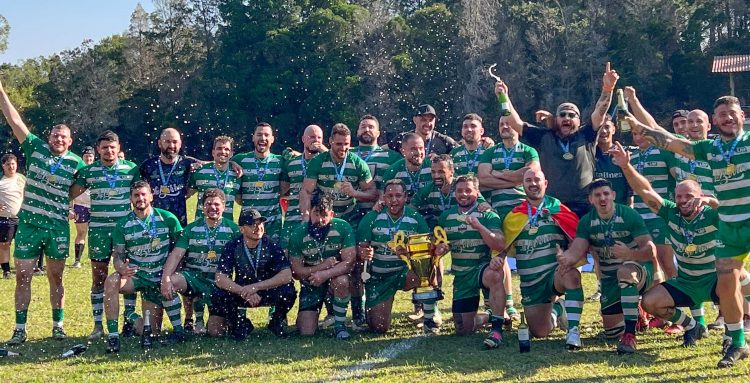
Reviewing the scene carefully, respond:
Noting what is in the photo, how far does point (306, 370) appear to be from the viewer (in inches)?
274

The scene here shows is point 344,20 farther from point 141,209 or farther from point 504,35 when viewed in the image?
point 141,209

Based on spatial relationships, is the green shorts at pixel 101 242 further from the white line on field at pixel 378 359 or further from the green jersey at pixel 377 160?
the white line on field at pixel 378 359

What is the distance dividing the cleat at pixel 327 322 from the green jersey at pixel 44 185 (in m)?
2.84

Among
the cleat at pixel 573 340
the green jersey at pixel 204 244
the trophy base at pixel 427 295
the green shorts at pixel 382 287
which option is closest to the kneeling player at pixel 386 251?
the green shorts at pixel 382 287

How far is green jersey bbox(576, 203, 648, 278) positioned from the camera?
7547mm

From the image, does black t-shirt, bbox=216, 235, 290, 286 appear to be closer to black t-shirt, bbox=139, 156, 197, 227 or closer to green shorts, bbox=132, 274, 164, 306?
green shorts, bbox=132, 274, 164, 306

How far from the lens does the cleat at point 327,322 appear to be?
8.99 m

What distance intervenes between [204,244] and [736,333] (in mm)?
4980

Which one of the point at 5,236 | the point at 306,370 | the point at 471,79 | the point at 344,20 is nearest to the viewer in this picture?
the point at 306,370

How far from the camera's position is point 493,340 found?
24.9ft

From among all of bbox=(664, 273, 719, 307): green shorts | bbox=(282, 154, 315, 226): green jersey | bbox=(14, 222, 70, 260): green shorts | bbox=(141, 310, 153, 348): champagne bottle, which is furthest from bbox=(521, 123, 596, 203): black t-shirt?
bbox=(14, 222, 70, 260): green shorts

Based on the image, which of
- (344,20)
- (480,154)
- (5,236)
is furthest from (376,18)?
(480,154)

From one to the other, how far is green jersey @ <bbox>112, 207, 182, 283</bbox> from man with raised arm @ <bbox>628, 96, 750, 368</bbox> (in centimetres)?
518

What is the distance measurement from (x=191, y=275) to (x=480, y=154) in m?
3.31
